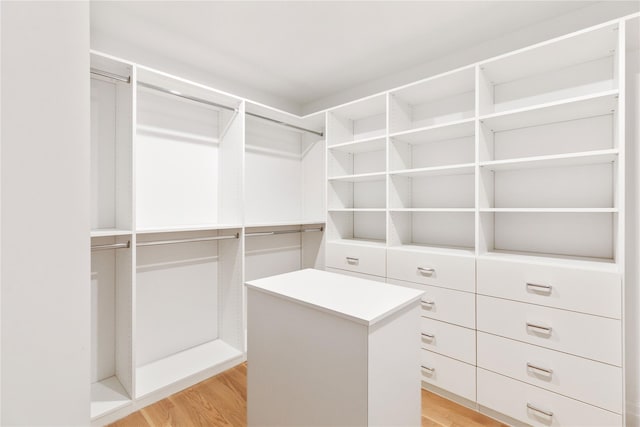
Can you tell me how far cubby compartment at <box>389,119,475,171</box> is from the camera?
6.95ft

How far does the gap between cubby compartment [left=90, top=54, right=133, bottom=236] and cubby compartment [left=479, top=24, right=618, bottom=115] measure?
2.24m

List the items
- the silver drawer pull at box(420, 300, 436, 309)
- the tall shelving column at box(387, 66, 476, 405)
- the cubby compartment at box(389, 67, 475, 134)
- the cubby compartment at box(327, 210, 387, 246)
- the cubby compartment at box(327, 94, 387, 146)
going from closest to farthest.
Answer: the tall shelving column at box(387, 66, 476, 405) → the silver drawer pull at box(420, 300, 436, 309) → the cubby compartment at box(389, 67, 475, 134) → the cubby compartment at box(327, 94, 387, 146) → the cubby compartment at box(327, 210, 387, 246)

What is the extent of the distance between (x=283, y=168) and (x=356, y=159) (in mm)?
774

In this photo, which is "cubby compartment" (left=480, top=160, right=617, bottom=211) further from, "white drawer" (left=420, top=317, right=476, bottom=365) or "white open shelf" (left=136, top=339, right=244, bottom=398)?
"white open shelf" (left=136, top=339, right=244, bottom=398)

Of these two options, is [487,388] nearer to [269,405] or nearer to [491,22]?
[269,405]

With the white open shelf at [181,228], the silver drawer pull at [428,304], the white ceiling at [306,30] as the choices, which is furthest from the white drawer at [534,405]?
the white ceiling at [306,30]

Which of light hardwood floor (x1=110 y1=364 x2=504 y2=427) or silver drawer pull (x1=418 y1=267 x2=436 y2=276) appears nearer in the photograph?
light hardwood floor (x1=110 y1=364 x2=504 y2=427)

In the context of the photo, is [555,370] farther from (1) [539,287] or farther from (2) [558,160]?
(2) [558,160]

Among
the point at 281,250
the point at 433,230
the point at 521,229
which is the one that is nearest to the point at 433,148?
the point at 433,230

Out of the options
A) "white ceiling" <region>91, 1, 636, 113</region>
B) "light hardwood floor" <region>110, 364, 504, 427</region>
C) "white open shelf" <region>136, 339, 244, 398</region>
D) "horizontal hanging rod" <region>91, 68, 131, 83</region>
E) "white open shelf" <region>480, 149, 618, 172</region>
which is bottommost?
"light hardwood floor" <region>110, 364, 504, 427</region>

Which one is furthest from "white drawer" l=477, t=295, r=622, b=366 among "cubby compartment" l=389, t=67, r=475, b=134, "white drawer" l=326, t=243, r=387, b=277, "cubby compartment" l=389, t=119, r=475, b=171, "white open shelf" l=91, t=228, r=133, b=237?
"white open shelf" l=91, t=228, r=133, b=237

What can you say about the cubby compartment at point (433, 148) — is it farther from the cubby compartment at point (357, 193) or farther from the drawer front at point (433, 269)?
the drawer front at point (433, 269)

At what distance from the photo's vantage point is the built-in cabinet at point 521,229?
4.67ft

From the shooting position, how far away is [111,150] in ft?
6.28
